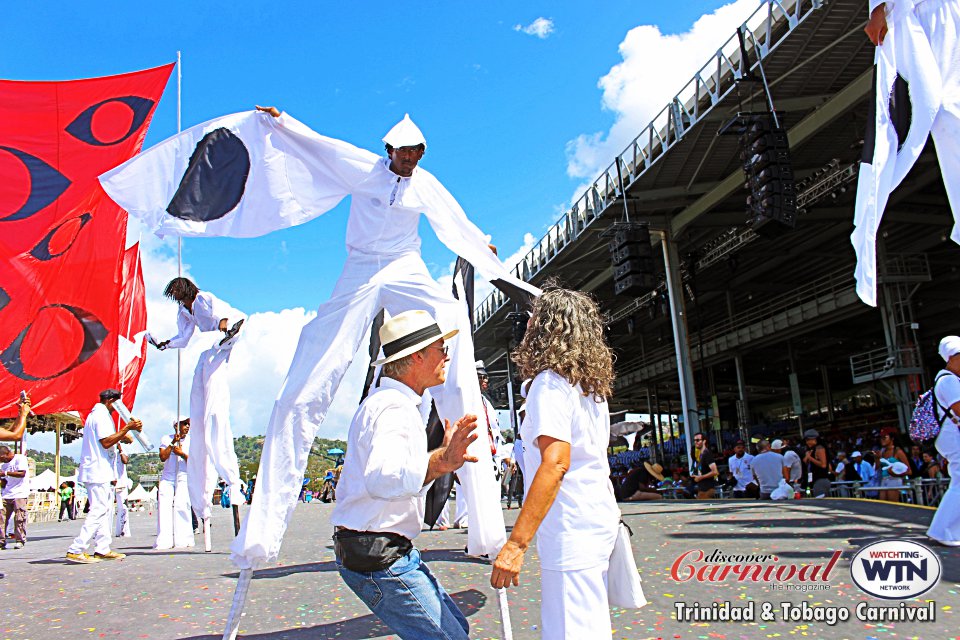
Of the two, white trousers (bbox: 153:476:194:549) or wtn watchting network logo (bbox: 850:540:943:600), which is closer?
wtn watchting network logo (bbox: 850:540:943:600)

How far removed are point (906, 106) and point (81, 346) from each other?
10655 millimetres

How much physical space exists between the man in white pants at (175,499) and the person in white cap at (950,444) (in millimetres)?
6895

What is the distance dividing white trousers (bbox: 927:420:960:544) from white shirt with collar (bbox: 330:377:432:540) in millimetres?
4421

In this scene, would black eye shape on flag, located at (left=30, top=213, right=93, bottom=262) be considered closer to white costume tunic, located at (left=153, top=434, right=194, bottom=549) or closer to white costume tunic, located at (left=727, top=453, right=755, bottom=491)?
white costume tunic, located at (left=153, top=434, right=194, bottom=549)

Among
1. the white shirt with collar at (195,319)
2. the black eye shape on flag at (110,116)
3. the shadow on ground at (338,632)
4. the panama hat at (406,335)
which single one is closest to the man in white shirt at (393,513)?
the panama hat at (406,335)

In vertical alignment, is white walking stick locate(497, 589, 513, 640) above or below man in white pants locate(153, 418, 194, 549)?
below

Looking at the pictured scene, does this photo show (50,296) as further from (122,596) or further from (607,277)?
(607,277)

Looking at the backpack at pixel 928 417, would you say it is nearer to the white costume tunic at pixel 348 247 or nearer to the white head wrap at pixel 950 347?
the white head wrap at pixel 950 347

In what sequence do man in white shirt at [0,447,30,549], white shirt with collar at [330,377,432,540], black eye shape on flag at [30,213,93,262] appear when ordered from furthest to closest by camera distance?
1. man in white shirt at [0,447,30,549]
2. black eye shape on flag at [30,213,93,262]
3. white shirt with collar at [330,377,432,540]

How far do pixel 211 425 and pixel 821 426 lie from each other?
37.7 metres

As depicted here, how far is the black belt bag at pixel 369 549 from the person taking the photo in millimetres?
2096

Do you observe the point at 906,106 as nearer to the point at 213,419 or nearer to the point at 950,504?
the point at 950,504

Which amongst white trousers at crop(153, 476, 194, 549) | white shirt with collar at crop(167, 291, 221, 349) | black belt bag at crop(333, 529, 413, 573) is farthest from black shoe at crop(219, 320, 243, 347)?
black belt bag at crop(333, 529, 413, 573)

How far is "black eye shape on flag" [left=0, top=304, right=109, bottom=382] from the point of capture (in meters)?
9.60
